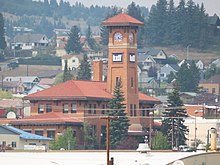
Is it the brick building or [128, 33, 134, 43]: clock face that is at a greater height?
[128, 33, 134, 43]: clock face

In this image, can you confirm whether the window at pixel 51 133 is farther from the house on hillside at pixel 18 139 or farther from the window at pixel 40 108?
the house on hillside at pixel 18 139

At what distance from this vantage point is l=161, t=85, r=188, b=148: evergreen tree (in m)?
151

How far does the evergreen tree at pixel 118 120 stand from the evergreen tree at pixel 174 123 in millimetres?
3884

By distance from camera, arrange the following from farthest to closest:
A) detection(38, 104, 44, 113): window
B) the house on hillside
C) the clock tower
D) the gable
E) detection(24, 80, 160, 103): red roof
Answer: the clock tower < detection(38, 104, 44, 113): window < detection(24, 80, 160, 103): red roof < the gable < the house on hillside

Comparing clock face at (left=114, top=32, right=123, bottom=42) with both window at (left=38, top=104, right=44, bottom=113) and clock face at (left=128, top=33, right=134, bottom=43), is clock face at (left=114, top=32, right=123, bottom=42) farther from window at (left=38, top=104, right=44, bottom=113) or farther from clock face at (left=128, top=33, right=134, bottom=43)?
window at (left=38, top=104, right=44, bottom=113)

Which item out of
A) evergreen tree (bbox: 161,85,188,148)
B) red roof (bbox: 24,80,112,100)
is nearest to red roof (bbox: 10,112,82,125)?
red roof (bbox: 24,80,112,100)

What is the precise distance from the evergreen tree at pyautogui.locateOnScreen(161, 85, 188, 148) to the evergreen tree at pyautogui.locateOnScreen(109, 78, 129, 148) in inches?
153

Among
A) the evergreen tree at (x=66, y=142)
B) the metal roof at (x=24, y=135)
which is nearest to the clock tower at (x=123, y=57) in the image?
the evergreen tree at (x=66, y=142)

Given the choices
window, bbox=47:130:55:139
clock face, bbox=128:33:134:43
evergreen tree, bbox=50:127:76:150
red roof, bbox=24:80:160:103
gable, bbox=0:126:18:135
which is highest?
clock face, bbox=128:33:134:43

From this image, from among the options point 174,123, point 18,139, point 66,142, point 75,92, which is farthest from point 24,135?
point 75,92

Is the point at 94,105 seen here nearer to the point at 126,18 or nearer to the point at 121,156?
the point at 126,18

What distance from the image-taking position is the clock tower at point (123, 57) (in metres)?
170

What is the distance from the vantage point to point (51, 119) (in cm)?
15700

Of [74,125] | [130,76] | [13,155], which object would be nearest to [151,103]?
[130,76]
